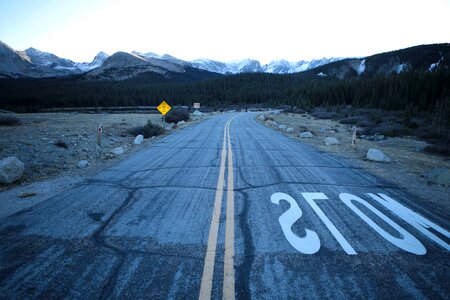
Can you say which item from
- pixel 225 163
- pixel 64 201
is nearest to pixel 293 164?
pixel 225 163

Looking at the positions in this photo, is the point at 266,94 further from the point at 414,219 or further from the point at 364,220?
the point at 364,220

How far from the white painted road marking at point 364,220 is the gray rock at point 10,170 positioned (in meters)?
6.03

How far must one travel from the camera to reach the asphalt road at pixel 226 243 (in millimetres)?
2541

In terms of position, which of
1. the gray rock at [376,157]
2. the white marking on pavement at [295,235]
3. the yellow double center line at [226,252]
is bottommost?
the gray rock at [376,157]

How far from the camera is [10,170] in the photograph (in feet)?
19.4

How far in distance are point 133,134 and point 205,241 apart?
13977mm

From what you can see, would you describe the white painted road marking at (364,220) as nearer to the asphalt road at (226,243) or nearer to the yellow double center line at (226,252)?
the asphalt road at (226,243)

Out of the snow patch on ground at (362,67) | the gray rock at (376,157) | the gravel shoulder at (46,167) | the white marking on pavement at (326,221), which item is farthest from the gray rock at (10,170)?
the snow patch on ground at (362,67)

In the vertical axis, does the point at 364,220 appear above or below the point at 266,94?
below

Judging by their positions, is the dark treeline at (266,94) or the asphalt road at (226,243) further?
the dark treeline at (266,94)

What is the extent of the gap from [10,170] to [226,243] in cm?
576

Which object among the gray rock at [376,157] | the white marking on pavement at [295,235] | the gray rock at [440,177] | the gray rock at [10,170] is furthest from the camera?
the gray rock at [376,157]

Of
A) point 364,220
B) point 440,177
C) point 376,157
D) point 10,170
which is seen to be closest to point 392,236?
point 364,220

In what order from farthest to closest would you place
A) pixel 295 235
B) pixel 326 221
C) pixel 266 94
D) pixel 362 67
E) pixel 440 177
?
pixel 362 67
pixel 266 94
pixel 440 177
pixel 326 221
pixel 295 235
